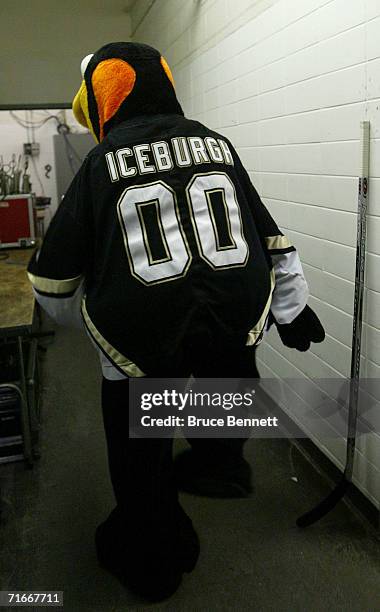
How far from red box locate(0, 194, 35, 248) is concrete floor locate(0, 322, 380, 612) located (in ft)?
5.71

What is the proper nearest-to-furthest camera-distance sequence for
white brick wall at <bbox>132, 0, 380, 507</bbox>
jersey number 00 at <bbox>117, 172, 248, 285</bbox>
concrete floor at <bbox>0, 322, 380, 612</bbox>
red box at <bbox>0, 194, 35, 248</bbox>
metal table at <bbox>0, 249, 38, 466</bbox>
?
jersey number 00 at <bbox>117, 172, 248, 285</bbox>
concrete floor at <bbox>0, 322, 380, 612</bbox>
white brick wall at <bbox>132, 0, 380, 507</bbox>
metal table at <bbox>0, 249, 38, 466</bbox>
red box at <bbox>0, 194, 35, 248</bbox>

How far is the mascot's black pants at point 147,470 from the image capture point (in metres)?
1.68

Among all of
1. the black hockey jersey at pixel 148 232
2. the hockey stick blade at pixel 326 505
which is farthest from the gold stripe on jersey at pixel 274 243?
the hockey stick blade at pixel 326 505

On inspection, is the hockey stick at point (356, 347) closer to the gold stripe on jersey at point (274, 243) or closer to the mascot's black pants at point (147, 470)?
the gold stripe on jersey at point (274, 243)

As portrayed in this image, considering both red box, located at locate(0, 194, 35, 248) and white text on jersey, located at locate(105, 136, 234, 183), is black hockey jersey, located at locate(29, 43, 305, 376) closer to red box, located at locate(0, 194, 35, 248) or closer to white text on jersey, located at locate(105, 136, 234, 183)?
white text on jersey, located at locate(105, 136, 234, 183)

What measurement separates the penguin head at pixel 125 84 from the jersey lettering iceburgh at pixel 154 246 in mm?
40

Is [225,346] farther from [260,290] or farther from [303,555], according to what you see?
[303,555]

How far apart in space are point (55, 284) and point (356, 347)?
1052mm

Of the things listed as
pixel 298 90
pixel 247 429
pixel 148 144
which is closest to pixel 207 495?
pixel 247 429

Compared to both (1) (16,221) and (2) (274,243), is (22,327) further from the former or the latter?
(1) (16,221)

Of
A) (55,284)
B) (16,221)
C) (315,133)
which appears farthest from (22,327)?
(16,221)

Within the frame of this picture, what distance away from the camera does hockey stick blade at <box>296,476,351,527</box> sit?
2037 millimetres

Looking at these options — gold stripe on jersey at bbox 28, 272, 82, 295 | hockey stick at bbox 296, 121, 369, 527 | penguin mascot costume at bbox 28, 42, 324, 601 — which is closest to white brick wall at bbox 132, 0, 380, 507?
hockey stick at bbox 296, 121, 369, 527

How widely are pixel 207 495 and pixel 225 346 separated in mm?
944
